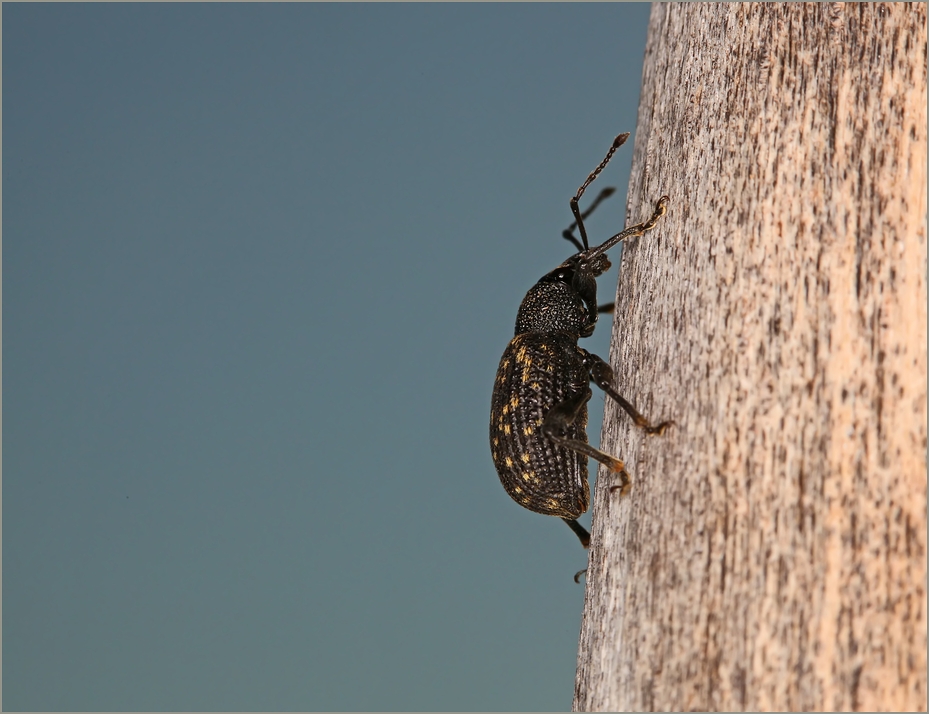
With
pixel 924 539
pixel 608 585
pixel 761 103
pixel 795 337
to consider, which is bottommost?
pixel 608 585

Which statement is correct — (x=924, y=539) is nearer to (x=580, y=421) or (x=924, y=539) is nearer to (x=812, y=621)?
(x=812, y=621)

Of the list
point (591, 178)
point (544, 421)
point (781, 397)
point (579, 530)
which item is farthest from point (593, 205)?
point (781, 397)

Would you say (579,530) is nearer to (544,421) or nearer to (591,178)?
(544,421)

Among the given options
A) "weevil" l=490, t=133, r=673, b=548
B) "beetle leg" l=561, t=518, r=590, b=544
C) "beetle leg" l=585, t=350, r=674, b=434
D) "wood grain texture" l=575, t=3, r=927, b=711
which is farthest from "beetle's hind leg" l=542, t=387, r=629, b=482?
"beetle leg" l=561, t=518, r=590, b=544

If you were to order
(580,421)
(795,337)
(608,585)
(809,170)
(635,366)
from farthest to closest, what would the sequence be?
(580,421)
(635,366)
(608,585)
(809,170)
(795,337)

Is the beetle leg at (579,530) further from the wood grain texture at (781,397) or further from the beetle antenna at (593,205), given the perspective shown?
the beetle antenna at (593,205)

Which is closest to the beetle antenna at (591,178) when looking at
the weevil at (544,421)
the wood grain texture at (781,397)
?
the weevil at (544,421)

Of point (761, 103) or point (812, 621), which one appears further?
point (761, 103)

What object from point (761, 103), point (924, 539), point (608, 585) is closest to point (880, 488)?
point (924, 539)
